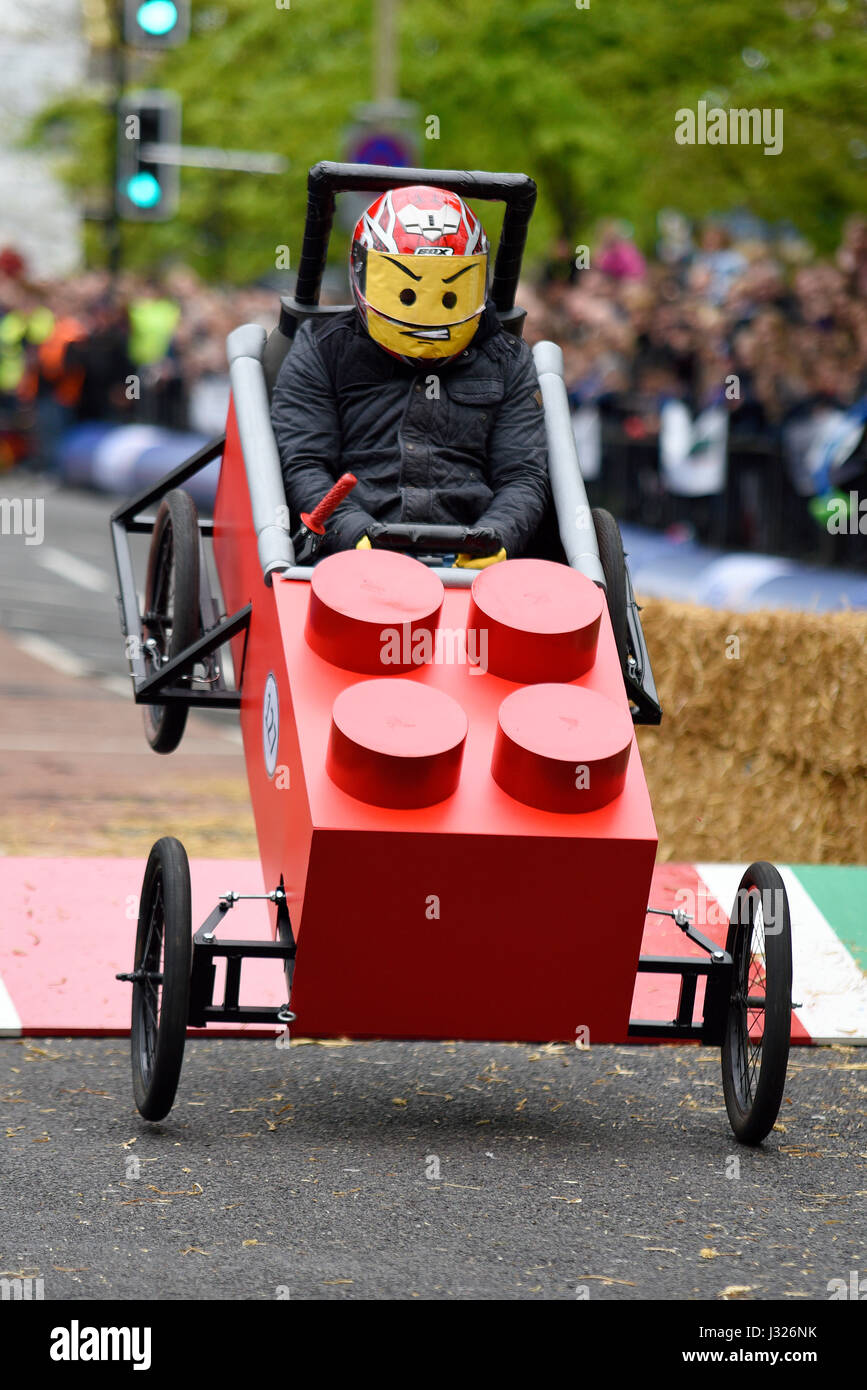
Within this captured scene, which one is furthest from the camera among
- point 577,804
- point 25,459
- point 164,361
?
point 25,459

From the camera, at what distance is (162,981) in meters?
5.23

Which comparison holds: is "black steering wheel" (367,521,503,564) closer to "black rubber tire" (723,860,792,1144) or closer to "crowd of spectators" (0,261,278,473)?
"black rubber tire" (723,860,792,1144)

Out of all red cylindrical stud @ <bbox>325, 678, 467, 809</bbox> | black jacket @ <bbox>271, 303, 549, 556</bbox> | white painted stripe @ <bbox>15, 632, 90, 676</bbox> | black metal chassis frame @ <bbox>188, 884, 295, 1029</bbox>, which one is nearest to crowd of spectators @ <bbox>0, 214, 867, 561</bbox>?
black jacket @ <bbox>271, 303, 549, 556</bbox>

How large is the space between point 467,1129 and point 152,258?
40.3 metres

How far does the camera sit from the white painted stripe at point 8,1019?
6.24 metres

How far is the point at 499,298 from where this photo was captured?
687cm

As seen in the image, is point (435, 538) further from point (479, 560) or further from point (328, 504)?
point (328, 504)

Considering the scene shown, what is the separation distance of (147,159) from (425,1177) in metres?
14.8

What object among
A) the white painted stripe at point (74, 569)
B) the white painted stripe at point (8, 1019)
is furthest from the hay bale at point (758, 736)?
the white painted stripe at point (74, 569)

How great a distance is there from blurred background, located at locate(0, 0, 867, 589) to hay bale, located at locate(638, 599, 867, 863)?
171 cm

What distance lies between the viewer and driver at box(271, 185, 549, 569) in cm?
596

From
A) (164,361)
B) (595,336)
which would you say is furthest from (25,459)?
(595,336)

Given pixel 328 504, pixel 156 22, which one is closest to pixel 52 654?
pixel 156 22

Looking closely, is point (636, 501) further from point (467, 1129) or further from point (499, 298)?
point (467, 1129)
